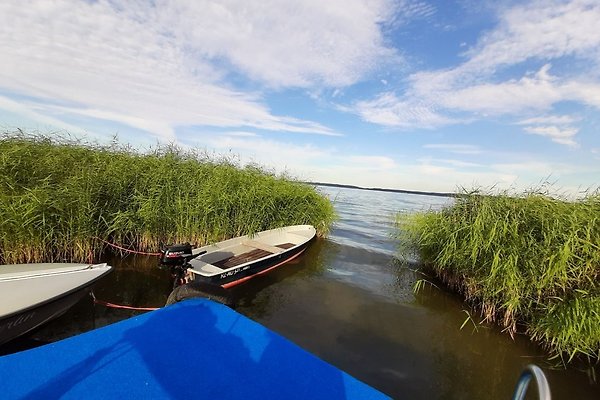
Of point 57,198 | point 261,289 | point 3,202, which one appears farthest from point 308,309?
point 3,202

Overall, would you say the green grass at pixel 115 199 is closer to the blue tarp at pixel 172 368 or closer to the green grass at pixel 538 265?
the blue tarp at pixel 172 368

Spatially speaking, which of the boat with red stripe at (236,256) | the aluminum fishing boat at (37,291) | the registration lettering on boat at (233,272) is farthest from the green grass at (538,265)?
the aluminum fishing boat at (37,291)

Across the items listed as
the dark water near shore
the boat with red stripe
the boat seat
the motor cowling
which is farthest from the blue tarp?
the boat seat

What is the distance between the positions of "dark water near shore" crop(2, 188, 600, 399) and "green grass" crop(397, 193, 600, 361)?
64 centimetres

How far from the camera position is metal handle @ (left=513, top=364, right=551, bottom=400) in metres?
1.41

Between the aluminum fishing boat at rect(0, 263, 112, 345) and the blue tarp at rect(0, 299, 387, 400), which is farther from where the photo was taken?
the aluminum fishing boat at rect(0, 263, 112, 345)

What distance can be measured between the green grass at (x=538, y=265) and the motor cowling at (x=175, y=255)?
620 cm

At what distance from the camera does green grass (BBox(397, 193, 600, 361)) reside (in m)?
5.57

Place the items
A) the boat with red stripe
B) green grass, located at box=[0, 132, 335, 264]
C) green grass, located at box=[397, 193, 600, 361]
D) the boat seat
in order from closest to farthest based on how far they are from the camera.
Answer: green grass, located at box=[397, 193, 600, 361] → the boat with red stripe → green grass, located at box=[0, 132, 335, 264] → the boat seat

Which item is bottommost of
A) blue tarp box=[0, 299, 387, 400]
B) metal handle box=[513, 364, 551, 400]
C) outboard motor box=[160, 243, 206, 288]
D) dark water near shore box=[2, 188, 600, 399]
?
dark water near shore box=[2, 188, 600, 399]

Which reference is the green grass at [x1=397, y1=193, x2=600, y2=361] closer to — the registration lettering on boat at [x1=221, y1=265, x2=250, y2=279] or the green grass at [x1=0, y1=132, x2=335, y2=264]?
the registration lettering on boat at [x1=221, y1=265, x2=250, y2=279]

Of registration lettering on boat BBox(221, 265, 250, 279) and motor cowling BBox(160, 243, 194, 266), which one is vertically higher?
motor cowling BBox(160, 243, 194, 266)

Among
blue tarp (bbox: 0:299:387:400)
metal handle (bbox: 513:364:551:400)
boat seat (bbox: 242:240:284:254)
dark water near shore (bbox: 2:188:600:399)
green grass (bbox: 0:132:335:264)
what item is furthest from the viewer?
boat seat (bbox: 242:240:284:254)

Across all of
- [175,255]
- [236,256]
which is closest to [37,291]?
[175,255]
